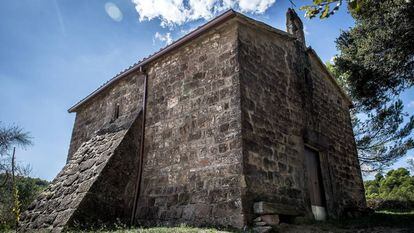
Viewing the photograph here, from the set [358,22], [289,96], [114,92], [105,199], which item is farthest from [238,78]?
[358,22]

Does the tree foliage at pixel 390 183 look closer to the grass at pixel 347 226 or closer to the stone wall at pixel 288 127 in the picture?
the stone wall at pixel 288 127

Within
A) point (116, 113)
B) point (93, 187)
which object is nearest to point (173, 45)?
point (116, 113)

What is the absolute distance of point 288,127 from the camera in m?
7.68

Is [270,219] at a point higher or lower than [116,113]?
lower

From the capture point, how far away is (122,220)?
7316mm

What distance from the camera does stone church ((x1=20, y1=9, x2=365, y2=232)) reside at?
6.29 meters

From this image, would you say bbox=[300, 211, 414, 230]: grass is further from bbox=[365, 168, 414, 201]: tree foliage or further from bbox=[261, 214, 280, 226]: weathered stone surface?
bbox=[365, 168, 414, 201]: tree foliage

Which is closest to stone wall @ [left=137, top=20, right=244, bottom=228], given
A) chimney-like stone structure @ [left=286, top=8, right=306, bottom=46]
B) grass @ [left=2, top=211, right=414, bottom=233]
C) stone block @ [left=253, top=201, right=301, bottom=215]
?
stone block @ [left=253, top=201, right=301, bottom=215]

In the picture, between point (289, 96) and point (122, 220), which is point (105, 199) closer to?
point (122, 220)

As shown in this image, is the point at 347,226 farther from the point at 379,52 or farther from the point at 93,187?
the point at 379,52

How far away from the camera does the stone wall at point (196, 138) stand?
6.17 m

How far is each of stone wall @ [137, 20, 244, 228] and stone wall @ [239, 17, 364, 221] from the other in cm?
28

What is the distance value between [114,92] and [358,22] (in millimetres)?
9477

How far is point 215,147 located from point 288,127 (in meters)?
2.12
